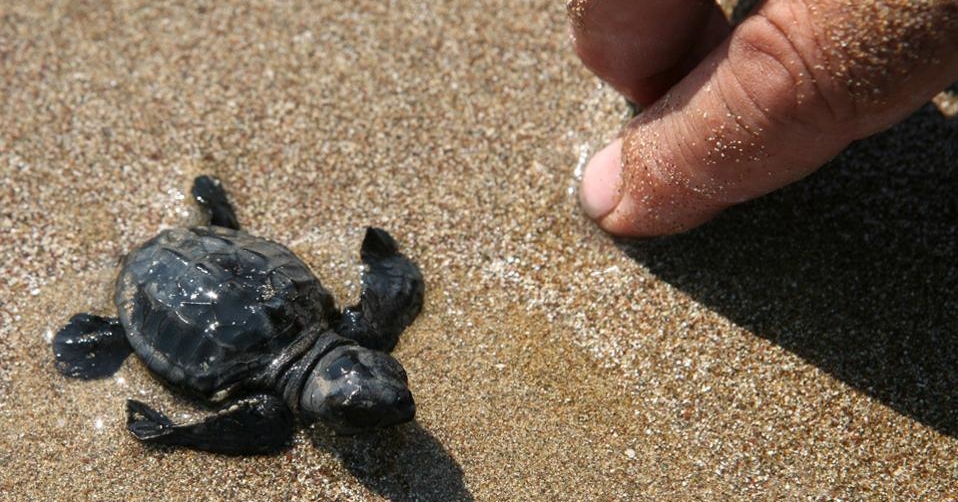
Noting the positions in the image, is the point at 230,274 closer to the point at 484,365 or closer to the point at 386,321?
the point at 386,321

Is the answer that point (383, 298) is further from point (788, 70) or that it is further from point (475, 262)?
point (788, 70)

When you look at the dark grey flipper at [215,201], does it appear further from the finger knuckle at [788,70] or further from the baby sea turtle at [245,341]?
the finger knuckle at [788,70]

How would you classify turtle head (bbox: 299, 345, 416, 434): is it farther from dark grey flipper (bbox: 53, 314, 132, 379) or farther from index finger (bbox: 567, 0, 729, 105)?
index finger (bbox: 567, 0, 729, 105)

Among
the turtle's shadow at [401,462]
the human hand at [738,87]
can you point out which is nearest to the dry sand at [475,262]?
the turtle's shadow at [401,462]

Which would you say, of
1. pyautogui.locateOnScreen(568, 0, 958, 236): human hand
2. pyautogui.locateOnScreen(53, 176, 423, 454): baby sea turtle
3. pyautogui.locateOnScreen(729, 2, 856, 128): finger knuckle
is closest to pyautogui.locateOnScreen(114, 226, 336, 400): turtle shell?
pyautogui.locateOnScreen(53, 176, 423, 454): baby sea turtle

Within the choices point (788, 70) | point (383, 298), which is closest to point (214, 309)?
point (383, 298)

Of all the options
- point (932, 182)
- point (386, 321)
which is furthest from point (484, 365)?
point (932, 182)
